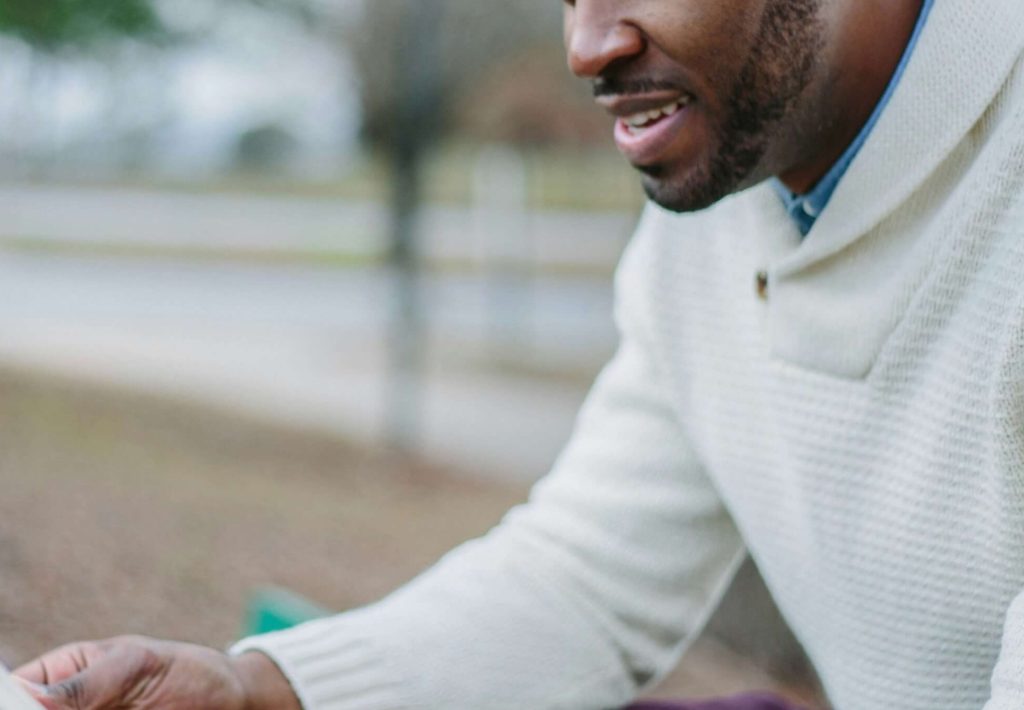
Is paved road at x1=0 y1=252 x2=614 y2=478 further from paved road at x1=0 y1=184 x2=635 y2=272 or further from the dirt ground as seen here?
paved road at x1=0 y1=184 x2=635 y2=272

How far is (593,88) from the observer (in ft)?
5.76

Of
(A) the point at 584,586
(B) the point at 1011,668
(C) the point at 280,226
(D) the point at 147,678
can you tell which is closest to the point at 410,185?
(A) the point at 584,586

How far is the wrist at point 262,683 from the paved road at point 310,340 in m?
4.65

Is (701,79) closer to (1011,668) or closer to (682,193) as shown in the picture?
(682,193)

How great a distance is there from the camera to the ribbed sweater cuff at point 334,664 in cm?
175

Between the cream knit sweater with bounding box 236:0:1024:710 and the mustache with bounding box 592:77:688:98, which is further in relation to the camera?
the mustache with bounding box 592:77:688:98

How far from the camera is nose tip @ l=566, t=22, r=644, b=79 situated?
167 centimetres

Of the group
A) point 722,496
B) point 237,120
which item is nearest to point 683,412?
point 722,496

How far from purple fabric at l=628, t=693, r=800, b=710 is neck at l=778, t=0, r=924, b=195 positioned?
26.9 inches

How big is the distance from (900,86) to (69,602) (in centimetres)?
217

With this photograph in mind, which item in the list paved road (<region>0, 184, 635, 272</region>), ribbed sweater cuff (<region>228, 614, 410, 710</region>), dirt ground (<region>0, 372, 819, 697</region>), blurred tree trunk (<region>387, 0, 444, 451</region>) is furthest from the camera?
paved road (<region>0, 184, 635, 272</region>)

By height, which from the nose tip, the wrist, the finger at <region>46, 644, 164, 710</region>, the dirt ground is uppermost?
the nose tip

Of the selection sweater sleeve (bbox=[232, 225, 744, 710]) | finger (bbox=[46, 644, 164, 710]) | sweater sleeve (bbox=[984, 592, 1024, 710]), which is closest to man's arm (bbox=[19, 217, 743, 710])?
sweater sleeve (bbox=[232, 225, 744, 710])

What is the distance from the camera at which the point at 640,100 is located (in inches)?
66.6
